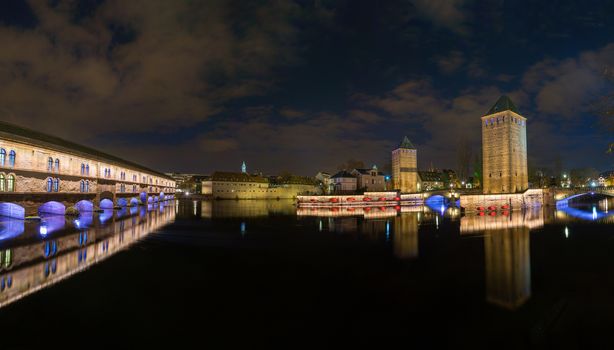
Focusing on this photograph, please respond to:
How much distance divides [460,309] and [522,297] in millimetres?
2441

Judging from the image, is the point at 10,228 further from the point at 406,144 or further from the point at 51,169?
the point at 406,144

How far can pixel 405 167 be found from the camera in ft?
242

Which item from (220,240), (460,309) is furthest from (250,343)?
(220,240)

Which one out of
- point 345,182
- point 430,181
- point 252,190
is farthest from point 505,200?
point 252,190

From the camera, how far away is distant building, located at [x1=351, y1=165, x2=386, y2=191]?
80938 mm

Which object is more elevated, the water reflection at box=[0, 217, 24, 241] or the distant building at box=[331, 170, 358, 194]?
the distant building at box=[331, 170, 358, 194]

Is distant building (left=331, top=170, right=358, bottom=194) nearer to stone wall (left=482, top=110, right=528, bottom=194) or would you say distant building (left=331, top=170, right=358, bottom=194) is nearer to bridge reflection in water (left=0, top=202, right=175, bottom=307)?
stone wall (left=482, top=110, right=528, bottom=194)

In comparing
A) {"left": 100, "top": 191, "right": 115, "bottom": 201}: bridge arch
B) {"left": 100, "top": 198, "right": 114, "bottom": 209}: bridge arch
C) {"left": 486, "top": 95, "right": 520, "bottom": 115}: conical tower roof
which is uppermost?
{"left": 486, "top": 95, "right": 520, "bottom": 115}: conical tower roof

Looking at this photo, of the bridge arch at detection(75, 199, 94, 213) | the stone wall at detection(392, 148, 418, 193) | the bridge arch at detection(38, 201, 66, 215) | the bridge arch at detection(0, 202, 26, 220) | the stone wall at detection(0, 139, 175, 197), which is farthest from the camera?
the stone wall at detection(392, 148, 418, 193)

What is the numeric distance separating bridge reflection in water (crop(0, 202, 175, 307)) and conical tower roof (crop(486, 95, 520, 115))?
52543 mm

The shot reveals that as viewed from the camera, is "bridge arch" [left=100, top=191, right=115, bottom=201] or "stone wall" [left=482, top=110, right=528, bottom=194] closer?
"bridge arch" [left=100, top=191, right=115, bottom=201]

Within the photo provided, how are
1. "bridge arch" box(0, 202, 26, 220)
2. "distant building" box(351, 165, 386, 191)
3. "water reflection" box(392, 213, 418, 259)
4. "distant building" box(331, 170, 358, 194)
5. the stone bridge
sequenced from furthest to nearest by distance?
"distant building" box(351, 165, 386, 191)
"distant building" box(331, 170, 358, 194)
the stone bridge
"bridge arch" box(0, 202, 26, 220)
"water reflection" box(392, 213, 418, 259)

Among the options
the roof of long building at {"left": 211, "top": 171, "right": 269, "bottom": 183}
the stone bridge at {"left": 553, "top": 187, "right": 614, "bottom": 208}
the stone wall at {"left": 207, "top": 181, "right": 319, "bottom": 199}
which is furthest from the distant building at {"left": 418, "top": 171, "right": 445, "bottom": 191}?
the roof of long building at {"left": 211, "top": 171, "right": 269, "bottom": 183}

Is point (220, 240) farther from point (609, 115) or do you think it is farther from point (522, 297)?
point (609, 115)
